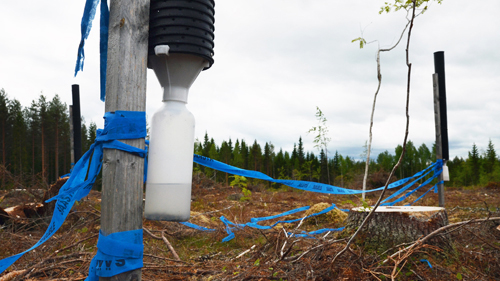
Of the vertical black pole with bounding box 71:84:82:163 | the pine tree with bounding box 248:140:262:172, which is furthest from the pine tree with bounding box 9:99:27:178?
the vertical black pole with bounding box 71:84:82:163

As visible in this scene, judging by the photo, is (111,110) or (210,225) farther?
(210,225)

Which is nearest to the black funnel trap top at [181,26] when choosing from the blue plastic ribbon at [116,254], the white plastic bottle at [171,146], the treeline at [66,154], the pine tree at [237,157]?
the white plastic bottle at [171,146]

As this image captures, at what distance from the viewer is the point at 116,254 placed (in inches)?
84.7

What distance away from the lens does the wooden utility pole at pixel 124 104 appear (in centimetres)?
217

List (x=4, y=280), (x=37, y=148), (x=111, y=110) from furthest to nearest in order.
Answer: (x=37, y=148) < (x=4, y=280) < (x=111, y=110)

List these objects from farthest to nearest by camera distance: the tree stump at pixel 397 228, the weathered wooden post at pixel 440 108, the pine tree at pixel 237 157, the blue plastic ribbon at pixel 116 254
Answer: the pine tree at pixel 237 157, the weathered wooden post at pixel 440 108, the tree stump at pixel 397 228, the blue plastic ribbon at pixel 116 254

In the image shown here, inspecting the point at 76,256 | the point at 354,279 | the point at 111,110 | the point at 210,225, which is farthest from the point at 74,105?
the point at 354,279

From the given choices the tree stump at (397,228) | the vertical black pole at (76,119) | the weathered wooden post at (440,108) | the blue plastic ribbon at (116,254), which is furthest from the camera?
the vertical black pole at (76,119)

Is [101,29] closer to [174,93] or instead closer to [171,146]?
[174,93]

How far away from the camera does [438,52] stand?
6727mm

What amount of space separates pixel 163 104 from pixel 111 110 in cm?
34

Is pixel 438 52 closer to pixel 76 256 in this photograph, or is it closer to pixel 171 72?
pixel 171 72

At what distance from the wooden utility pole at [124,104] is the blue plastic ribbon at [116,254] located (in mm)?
46

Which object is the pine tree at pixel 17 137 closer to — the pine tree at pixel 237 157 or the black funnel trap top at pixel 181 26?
the pine tree at pixel 237 157
